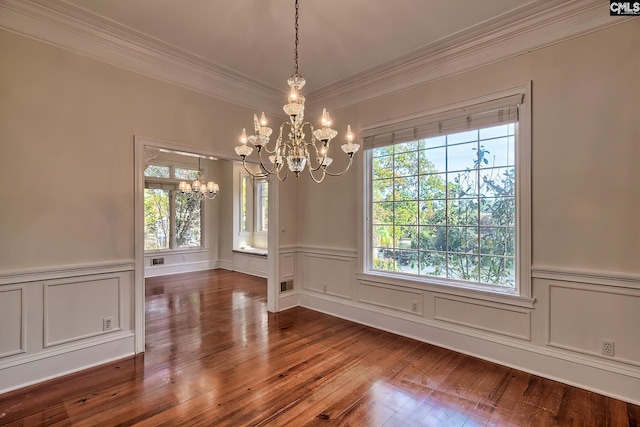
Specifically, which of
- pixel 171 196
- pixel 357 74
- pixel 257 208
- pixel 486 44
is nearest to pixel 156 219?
pixel 171 196

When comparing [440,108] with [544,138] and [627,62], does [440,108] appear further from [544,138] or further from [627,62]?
[627,62]

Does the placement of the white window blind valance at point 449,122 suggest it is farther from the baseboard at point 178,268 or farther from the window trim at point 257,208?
the baseboard at point 178,268

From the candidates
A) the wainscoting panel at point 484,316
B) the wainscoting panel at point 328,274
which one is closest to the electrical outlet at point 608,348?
the wainscoting panel at point 484,316

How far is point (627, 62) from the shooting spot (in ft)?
7.93

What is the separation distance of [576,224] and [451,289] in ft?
4.16

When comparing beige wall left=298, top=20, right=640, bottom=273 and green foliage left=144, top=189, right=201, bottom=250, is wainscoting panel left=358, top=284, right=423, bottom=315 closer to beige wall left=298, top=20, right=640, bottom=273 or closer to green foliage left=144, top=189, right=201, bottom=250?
beige wall left=298, top=20, right=640, bottom=273

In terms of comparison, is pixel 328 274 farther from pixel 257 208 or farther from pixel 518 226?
pixel 257 208

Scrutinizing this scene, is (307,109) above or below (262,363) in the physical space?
above

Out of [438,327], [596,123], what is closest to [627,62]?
[596,123]

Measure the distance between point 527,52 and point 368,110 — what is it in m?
1.77

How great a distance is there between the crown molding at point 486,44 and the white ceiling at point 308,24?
7 centimetres

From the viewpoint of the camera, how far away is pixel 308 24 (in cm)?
280

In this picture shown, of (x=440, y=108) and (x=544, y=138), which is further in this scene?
(x=440, y=108)

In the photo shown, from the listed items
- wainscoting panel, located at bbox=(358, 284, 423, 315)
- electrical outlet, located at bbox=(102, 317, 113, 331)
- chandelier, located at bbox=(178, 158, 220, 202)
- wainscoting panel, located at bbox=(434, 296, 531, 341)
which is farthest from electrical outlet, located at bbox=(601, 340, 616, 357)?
chandelier, located at bbox=(178, 158, 220, 202)
